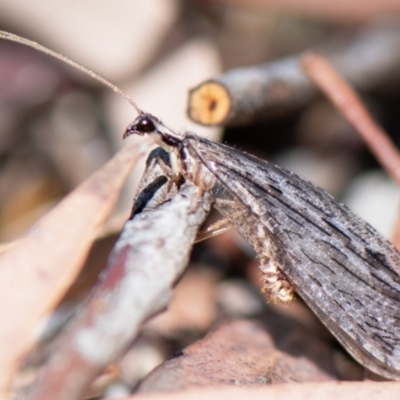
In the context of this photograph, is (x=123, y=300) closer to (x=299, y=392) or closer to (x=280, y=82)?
(x=299, y=392)

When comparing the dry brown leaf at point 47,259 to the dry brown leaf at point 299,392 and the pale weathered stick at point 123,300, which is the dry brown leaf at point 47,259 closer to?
the pale weathered stick at point 123,300

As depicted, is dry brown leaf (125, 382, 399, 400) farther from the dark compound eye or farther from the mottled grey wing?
the dark compound eye

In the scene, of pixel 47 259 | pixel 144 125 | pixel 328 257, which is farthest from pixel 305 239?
pixel 47 259

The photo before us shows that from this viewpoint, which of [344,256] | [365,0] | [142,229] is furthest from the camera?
[365,0]

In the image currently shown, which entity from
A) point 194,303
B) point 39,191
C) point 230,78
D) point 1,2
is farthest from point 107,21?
point 194,303

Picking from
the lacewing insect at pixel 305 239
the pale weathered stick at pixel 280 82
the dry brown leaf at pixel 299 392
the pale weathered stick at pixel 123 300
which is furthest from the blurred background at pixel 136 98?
the dry brown leaf at pixel 299 392

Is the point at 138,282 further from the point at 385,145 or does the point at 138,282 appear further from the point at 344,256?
the point at 385,145
